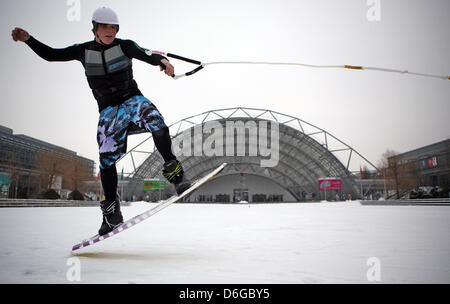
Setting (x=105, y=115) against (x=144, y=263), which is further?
(x=105, y=115)

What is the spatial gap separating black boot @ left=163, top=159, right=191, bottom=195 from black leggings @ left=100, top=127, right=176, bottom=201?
8cm

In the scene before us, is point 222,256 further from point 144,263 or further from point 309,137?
point 309,137

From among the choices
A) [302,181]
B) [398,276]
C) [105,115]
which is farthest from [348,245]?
[302,181]

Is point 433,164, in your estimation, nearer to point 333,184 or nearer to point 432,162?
point 432,162

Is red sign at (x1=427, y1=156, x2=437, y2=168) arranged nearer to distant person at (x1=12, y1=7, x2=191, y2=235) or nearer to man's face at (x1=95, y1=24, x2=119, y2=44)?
distant person at (x1=12, y1=7, x2=191, y2=235)

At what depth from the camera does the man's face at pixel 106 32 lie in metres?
3.17

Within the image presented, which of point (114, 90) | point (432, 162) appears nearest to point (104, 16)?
point (114, 90)

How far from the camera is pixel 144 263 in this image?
284cm

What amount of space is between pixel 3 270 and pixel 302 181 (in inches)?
2270
